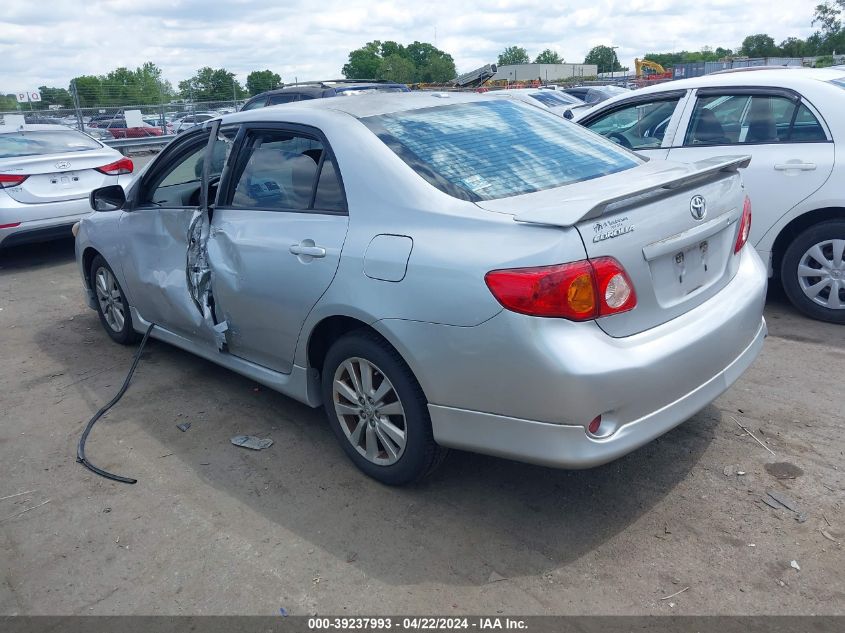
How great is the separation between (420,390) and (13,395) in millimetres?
3217

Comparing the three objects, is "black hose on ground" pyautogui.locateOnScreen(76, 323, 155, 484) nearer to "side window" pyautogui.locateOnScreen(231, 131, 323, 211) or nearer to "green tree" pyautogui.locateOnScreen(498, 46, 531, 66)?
"side window" pyautogui.locateOnScreen(231, 131, 323, 211)

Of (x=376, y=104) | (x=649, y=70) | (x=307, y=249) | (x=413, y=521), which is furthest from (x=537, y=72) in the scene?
(x=413, y=521)

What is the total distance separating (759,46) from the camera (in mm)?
100750

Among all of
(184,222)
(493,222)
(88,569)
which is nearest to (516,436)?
(493,222)

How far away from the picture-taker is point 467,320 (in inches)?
109

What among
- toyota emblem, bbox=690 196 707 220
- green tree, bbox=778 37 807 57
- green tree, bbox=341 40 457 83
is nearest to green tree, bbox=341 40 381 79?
green tree, bbox=341 40 457 83

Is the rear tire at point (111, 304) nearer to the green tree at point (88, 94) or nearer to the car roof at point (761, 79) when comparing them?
the car roof at point (761, 79)

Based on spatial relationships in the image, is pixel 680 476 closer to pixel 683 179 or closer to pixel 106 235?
pixel 683 179

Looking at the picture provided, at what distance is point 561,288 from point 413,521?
1248 mm

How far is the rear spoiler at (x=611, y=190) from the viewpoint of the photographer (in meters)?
2.70

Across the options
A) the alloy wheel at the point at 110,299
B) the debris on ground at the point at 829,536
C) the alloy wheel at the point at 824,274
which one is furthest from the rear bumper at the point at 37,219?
the debris on ground at the point at 829,536

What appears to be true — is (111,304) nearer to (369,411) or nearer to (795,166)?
(369,411)

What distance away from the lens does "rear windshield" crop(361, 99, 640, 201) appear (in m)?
3.22

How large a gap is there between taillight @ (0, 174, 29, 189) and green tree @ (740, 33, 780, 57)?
341 ft
